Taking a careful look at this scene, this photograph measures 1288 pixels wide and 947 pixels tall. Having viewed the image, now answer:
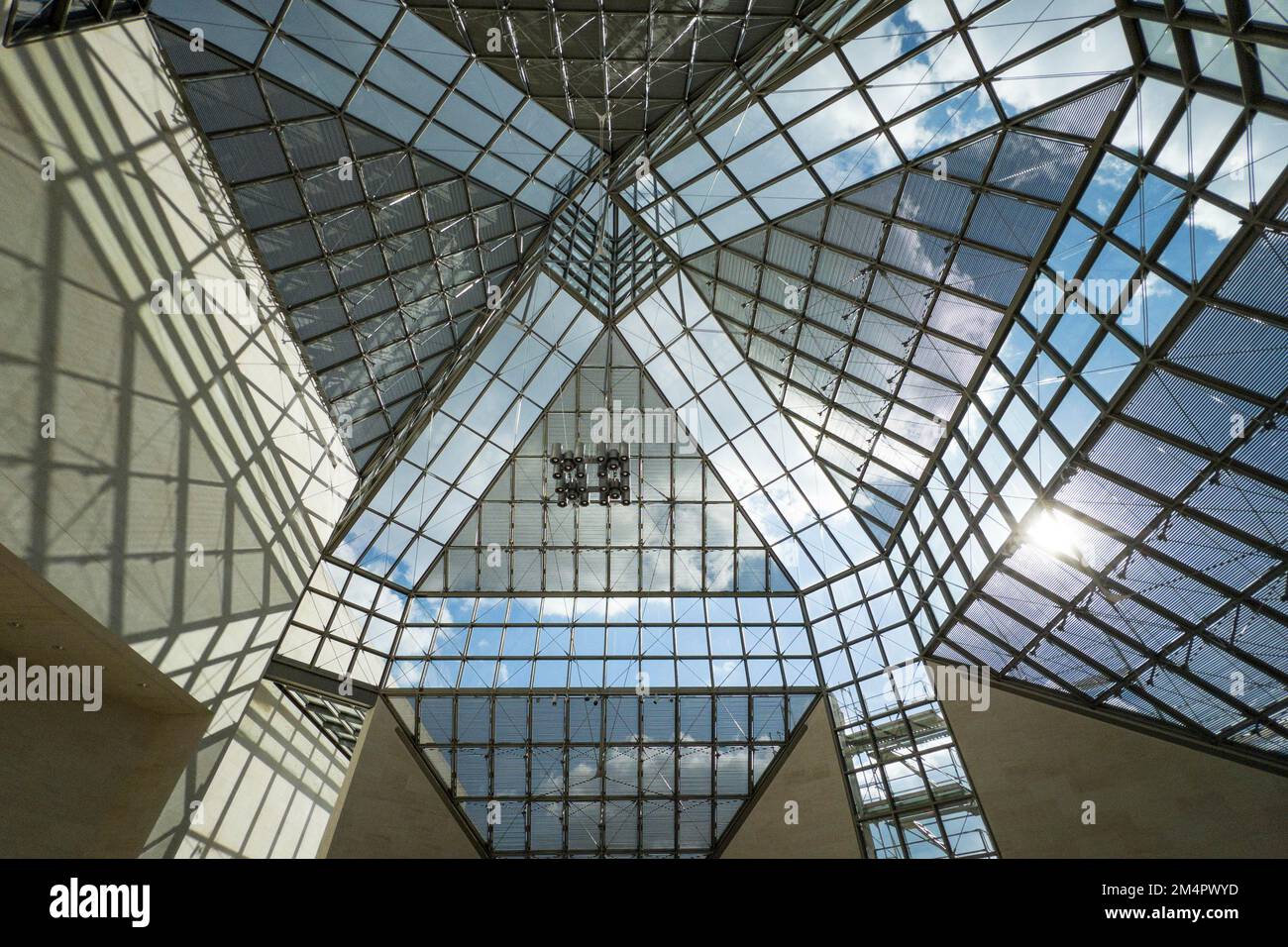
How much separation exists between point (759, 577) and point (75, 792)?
30.0 meters

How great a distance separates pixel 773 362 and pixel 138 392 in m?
23.6

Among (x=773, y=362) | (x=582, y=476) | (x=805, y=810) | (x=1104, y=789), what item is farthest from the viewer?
(x=805, y=810)

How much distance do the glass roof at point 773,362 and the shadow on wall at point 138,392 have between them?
1.77 meters

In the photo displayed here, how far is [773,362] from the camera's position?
117 feet

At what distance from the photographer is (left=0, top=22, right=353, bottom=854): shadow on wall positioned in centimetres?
1734

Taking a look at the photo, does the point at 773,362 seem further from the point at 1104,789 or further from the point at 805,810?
the point at 1104,789

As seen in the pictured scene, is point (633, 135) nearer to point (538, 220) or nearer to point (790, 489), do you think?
point (538, 220)

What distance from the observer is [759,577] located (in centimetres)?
4350

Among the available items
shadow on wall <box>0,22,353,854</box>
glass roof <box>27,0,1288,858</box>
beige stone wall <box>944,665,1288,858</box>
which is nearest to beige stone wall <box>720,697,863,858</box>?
glass roof <box>27,0,1288,858</box>

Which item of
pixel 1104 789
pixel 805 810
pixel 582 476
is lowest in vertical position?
pixel 805 810

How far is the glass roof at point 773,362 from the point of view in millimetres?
20391

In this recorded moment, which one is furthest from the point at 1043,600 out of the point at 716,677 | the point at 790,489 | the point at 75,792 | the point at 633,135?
the point at 75,792

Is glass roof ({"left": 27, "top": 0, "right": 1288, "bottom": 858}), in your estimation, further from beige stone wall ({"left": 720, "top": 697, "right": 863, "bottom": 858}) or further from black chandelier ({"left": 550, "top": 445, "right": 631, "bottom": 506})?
black chandelier ({"left": 550, "top": 445, "right": 631, "bottom": 506})

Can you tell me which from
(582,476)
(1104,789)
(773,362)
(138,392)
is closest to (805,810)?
(1104,789)
